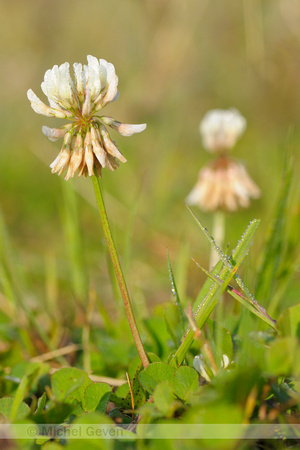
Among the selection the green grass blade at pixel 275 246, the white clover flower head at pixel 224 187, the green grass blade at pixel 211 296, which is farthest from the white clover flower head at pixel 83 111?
the white clover flower head at pixel 224 187

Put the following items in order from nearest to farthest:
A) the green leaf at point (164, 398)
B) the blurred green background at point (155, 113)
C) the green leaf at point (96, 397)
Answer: the green leaf at point (164, 398)
the green leaf at point (96, 397)
the blurred green background at point (155, 113)

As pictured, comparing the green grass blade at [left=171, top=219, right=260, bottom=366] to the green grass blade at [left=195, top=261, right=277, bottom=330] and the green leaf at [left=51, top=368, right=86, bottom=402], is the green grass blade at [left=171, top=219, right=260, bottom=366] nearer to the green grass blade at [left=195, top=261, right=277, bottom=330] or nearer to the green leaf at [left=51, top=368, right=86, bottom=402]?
the green grass blade at [left=195, top=261, right=277, bottom=330]

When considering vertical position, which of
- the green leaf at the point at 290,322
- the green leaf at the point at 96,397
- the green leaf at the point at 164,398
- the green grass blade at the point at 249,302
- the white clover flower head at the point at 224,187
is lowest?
the green leaf at the point at 96,397

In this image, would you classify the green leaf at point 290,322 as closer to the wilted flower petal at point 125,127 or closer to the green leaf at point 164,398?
the green leaf at point 164,398

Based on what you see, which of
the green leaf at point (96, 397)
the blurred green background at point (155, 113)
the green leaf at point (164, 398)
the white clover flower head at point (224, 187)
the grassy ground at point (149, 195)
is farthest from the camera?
the blurred green background at point (155, 113)

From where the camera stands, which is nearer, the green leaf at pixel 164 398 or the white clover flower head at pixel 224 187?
the green leaf at pixel 164 398

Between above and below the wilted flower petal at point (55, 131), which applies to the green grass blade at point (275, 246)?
below

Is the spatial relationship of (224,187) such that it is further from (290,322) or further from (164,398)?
(164,398)

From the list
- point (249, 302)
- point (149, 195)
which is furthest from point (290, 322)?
point (149, 195)
